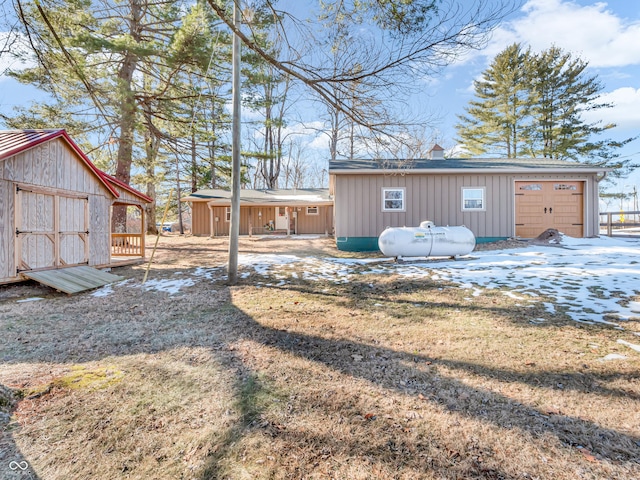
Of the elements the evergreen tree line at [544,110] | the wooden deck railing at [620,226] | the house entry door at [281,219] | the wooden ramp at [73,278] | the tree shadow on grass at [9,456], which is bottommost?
the tree shadow on grass at [9,456]

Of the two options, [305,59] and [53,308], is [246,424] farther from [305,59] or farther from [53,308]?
[53,308]

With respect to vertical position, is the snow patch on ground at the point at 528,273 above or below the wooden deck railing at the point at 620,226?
below

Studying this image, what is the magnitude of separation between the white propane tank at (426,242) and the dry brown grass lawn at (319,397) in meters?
4.01

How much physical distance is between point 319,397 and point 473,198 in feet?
35.4

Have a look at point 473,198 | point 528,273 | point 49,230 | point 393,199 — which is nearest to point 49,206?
point 49,230

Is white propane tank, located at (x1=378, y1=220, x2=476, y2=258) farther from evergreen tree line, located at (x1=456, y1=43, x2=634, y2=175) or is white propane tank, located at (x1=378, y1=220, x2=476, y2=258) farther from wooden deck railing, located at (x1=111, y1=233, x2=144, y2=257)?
evergreen tree line, located at (x1=456, y1=43, x2=634, y2=175)

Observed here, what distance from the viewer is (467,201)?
1120 centimetres

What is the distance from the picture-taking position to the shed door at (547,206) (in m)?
11.2

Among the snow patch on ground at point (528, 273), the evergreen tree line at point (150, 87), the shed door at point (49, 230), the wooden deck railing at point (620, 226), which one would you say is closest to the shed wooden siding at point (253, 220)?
the evergreen tree line at point (150, 87)

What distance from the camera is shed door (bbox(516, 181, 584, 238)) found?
1123 centimetres

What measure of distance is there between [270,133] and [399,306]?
25.4 m

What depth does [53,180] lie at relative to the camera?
686cm

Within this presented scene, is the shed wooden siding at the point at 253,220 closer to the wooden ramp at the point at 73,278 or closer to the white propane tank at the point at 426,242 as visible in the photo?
the white propane tank at the point at 426,242

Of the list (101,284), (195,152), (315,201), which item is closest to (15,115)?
(195,152)
